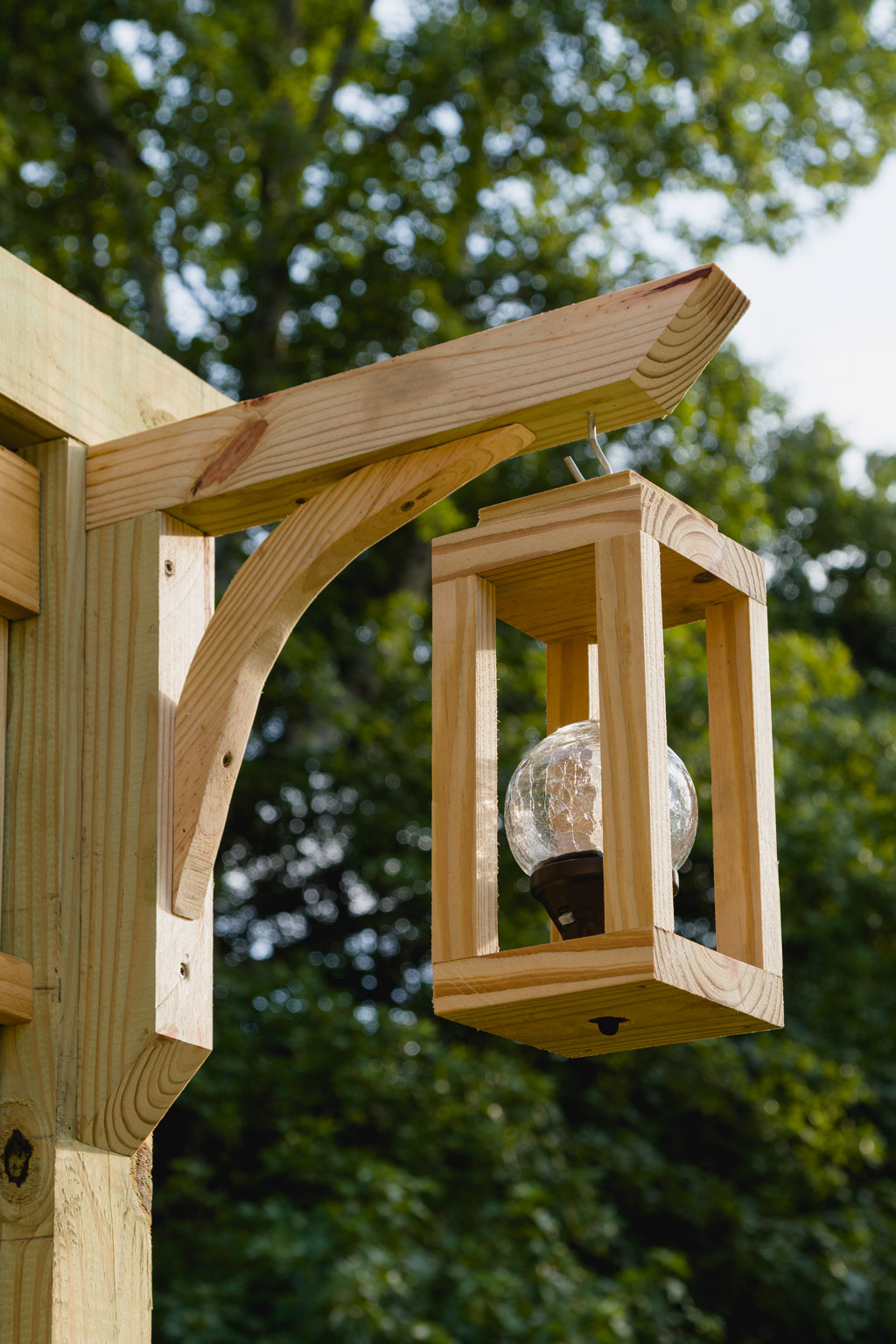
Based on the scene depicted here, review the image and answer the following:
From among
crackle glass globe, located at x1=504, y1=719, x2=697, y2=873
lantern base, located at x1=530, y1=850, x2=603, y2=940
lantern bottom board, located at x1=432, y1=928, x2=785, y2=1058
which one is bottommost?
lantern bottom board, located at x1=432, y1=928, x2=785, y2=1058

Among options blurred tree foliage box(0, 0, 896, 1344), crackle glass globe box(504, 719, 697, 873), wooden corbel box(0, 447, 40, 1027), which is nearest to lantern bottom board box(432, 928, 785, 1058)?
crackle glass globe box(504, 719, 697, 873)

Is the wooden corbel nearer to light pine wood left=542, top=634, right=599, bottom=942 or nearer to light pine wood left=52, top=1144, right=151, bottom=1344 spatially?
light pine wood left=52, top=1144, right=151, bottom=1344

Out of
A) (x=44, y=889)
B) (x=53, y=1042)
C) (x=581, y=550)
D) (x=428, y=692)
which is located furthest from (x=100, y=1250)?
(x=428, y=692)

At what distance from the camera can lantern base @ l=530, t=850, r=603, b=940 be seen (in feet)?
4.38

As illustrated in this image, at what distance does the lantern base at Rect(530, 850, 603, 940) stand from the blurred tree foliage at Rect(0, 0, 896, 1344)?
4.11m

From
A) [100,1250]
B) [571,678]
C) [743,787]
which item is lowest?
[100,1250]

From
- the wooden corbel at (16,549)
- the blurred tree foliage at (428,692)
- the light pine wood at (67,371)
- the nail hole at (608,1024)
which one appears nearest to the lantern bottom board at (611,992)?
the nail hole at (608,1024)

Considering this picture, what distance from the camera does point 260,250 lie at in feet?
23.2

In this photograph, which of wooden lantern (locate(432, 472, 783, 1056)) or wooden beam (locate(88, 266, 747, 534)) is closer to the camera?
wooden lantern (locate(432, 472, 783, 1056))

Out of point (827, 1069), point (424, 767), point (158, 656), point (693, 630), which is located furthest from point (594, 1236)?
point (158, 656)

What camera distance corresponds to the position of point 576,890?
4.41ft

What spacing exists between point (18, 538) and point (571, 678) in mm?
548

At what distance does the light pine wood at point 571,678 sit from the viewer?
160cm

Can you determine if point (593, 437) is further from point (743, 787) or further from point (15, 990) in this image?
point (15, 990)
